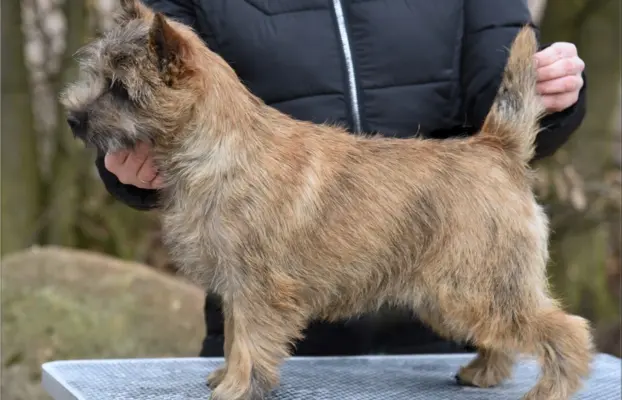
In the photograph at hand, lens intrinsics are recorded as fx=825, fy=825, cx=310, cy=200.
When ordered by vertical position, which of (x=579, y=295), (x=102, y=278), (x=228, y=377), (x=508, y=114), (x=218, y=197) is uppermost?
(x=508, y=114)

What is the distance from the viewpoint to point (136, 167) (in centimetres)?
254

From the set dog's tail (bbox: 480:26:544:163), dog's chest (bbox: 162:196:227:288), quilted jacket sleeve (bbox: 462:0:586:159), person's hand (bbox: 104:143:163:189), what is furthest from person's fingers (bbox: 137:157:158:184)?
quilted jacket sleeve (bbox: 462:0:586:159)

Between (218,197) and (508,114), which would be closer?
(218,197)

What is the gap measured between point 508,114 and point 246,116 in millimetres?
835

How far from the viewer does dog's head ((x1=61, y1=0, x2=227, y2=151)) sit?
2.25 metres

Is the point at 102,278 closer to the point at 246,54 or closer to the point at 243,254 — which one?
the point at 246,54

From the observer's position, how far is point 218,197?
2.29 metres

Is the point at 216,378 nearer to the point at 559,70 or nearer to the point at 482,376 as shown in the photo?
the point at 482,376

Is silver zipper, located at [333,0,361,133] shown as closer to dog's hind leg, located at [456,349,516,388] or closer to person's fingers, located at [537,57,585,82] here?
person's fingers, located at [537,57,585,82]

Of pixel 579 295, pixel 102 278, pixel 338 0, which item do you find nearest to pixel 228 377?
pixel 338 0

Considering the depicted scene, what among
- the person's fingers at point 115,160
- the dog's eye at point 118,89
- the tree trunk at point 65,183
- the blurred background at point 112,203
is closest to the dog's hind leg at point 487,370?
the person's fingers at point 115,160

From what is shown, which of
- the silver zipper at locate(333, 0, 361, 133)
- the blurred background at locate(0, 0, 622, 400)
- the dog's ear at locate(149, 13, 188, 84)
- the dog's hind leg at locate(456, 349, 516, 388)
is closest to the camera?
the dog's ear at locate(149, 13, 188, 84)

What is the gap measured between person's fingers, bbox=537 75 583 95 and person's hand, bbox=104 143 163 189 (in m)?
1.25

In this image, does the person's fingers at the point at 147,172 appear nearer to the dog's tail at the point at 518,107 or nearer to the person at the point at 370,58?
the person at the point at 370,58
